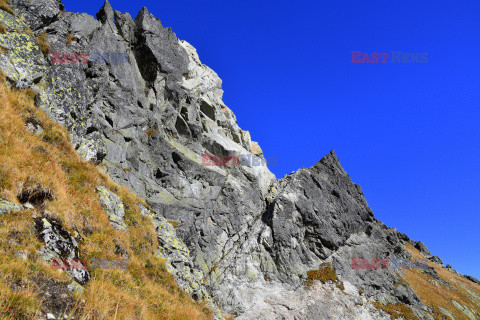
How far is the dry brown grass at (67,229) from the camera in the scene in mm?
6523

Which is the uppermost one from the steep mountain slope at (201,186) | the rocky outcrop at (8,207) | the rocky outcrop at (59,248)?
the steep mountain slope at (201,186)

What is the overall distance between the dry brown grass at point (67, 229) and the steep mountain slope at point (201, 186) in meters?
0.86

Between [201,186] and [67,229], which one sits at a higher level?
[201,186]

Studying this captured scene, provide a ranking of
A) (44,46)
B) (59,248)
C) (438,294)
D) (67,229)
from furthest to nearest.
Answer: (438,294), (44,46), (67,229), (59,248)

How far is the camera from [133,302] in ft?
29.3

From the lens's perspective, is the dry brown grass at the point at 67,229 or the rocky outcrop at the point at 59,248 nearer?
the dry brown grass at the point at 67,229

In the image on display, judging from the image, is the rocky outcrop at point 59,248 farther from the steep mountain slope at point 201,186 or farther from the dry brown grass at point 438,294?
the dry brown grass at point 438,294

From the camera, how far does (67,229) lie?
9500 mm

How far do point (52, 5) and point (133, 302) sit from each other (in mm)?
28839

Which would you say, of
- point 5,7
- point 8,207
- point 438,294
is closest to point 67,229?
point 8,207

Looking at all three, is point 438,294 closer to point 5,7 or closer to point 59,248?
point 59,248

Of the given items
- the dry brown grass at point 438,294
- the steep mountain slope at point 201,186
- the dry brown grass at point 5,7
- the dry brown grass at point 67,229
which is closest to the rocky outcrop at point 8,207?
the dry brown grass at point 67,229

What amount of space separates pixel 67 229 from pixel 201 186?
2524 centimetres

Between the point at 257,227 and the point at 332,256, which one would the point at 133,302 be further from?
the point at 332,256
